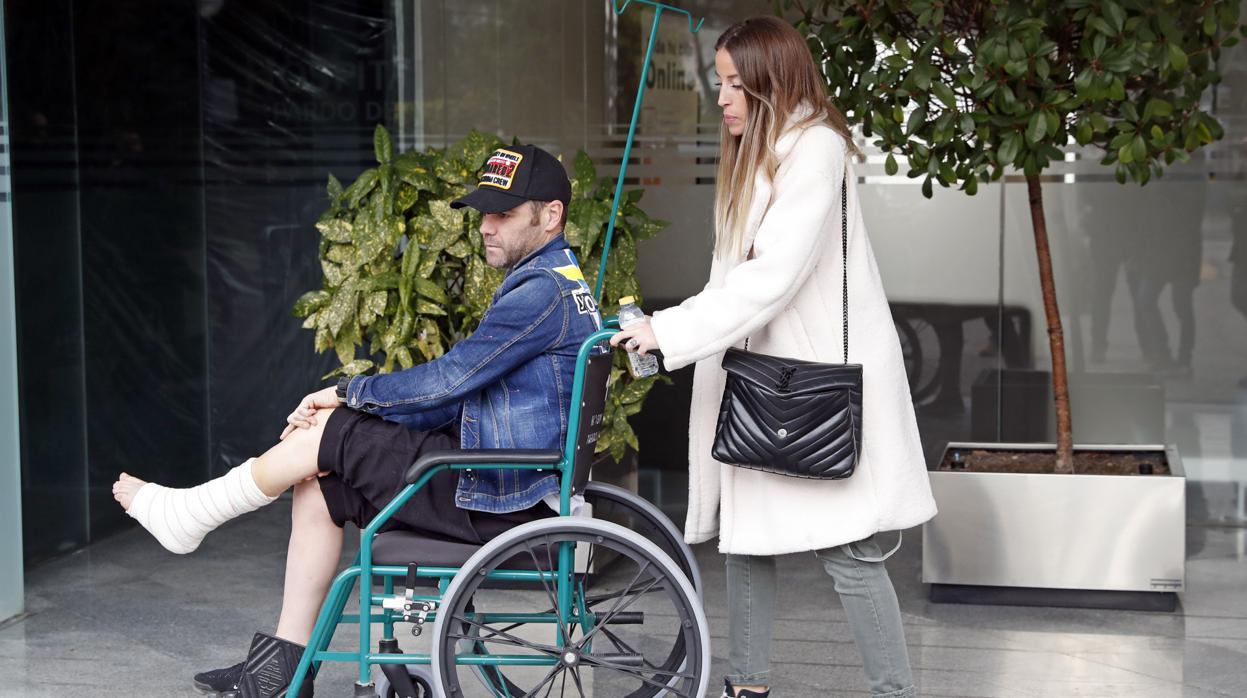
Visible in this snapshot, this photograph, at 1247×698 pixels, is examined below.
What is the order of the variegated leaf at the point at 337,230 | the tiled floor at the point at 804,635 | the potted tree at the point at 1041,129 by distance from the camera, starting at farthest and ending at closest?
the variegated leaf at the point at 337,230, the potted tree at the point at 1041,129, the tiled floor at the point at 804,635

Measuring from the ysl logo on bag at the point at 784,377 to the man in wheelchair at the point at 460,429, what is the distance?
36cm

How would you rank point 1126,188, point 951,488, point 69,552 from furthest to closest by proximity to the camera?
1. point 1126,188
2. point 69,552
3. point 951,488

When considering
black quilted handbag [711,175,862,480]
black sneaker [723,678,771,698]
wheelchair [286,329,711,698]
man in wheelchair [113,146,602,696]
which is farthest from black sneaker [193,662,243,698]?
black quilted handbag [711,175,862,480]

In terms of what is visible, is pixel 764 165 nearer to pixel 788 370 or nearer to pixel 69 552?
pixel 788 370

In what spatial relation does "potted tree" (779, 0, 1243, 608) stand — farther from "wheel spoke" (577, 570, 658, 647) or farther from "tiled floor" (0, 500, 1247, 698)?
"wheel spoke" (577, 570, 658, 647)

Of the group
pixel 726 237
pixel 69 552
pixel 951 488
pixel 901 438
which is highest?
pixel 726 237

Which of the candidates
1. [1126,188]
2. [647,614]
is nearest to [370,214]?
[647,614]

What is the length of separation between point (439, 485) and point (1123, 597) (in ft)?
7.32

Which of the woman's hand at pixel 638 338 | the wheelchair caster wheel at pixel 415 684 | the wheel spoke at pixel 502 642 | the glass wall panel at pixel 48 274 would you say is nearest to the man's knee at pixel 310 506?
the wheelchair caster wheel at pixel 415 684

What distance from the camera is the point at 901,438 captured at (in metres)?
2.85

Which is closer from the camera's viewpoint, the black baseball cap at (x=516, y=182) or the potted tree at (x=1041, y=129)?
the black baseball cap at (x=516, y=182)

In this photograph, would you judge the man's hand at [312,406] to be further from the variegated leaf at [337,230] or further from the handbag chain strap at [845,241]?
the variegated leaf at [337,230]

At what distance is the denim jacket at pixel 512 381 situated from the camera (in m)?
2.74

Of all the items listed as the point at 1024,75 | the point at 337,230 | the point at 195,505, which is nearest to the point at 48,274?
the point at 337,230
